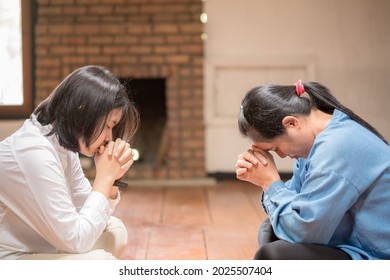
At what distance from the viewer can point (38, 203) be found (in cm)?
110

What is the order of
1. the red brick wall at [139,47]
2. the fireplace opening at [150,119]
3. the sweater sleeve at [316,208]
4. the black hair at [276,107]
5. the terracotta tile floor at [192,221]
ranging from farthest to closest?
the fireplace opening at [150,119] → the red brick wall at [139,47] → the terracotta tile floor at [192,221] → the black hair at [276,107] → the sweater sleeve at [316,208]

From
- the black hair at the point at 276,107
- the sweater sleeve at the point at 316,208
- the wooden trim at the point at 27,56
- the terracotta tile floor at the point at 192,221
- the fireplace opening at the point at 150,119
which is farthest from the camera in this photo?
the fireplace opening at the point at 150,119

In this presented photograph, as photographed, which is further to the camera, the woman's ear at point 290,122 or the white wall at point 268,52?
the white wall at point 268,52

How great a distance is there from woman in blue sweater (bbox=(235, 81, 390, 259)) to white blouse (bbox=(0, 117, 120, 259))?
0.36 meters

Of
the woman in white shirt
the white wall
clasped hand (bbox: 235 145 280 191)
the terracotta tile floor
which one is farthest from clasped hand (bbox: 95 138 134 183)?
the white wall

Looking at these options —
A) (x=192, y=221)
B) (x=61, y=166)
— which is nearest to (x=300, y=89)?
(x=61, y=166)

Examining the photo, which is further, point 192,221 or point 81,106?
Answer: point 192,221

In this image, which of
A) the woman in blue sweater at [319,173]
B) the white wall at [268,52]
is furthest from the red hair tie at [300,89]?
the white wall at [268,52]

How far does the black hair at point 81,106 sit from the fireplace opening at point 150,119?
2344 mm

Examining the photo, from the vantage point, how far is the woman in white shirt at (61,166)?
1105 millimetres

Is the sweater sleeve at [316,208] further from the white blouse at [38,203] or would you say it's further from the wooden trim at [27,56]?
the wooden trim at [27,56]

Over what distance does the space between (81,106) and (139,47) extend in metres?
2.34

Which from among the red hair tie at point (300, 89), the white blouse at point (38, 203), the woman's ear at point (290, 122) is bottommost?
the white blouse at point (38, 203)

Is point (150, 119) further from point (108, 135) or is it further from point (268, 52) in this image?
point (108, 135)
